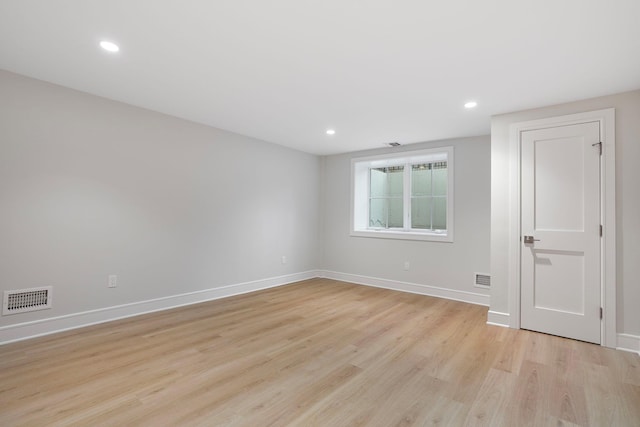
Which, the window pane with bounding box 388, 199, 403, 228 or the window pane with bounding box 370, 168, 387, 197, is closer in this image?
the window pane with bounding box 388, 199, 403, 228

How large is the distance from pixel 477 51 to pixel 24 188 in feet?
13.1

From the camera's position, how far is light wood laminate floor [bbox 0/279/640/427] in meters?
A: 1.82

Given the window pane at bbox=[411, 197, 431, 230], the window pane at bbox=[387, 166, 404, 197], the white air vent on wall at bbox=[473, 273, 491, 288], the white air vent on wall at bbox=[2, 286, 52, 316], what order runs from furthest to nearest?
1. the window pane at bbox=[387, 166, 404, 197]
2. the window pane at bbox=[411, 197, 431, 230]
3. the white air vent on wall at bbox=[473, 273, 491, 288]
4. the white air vent on wall at bbox=[2, 286, 52, 316]

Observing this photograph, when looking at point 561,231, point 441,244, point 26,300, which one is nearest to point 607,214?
point 561,231

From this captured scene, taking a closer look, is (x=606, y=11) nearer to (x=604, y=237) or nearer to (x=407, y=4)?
(x=407, y=4)

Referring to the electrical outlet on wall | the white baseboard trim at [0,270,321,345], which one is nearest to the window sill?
the white baseboard trim at [0,270,321,345]

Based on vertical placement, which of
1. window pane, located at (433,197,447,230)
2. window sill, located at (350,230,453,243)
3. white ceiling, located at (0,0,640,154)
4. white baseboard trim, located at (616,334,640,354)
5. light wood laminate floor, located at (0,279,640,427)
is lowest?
light wood laminate floor, located at (0,279,640,427)

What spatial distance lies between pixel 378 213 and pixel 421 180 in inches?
39.8

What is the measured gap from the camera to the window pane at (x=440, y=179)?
4867 millimetres

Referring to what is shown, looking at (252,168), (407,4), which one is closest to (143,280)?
(252,168)

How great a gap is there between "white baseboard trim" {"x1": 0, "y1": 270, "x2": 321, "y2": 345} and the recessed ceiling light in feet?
8.32

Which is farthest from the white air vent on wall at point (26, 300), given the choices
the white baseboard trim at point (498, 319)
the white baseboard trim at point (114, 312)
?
the white baseboard trim at point (498, 319)

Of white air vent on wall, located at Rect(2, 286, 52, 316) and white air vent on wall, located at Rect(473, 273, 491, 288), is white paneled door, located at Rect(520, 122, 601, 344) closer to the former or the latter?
white air vent on wall, located at Rect(473, 273, 491, 288)

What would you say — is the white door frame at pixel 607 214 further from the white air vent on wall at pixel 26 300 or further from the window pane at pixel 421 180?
the white air vent on wall at pixel 26 300
